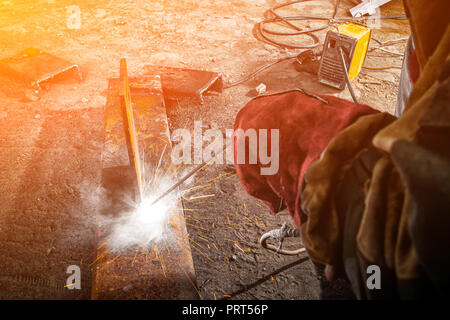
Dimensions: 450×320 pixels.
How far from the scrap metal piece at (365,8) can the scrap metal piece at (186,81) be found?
376 centimetres

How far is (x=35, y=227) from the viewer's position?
2.44m

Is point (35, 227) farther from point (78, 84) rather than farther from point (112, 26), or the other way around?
point (112, 26)

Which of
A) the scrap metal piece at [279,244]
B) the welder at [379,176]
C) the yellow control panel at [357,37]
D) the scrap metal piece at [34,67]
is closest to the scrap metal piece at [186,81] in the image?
the scrap metal piece at [34,67]

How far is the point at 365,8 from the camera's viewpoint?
6.14m

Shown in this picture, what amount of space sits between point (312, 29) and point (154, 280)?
5019 mm

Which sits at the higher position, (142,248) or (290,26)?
(290,26)

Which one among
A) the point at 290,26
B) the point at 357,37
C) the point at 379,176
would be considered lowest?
→ the point at 290,26

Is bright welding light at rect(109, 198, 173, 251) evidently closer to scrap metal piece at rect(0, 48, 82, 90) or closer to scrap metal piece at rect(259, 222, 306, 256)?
scrap metal piece at rect(259, 222, 306, 256)

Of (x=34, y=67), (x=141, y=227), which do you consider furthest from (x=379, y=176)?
(x=34, y=67)

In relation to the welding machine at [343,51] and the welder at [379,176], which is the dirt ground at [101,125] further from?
the welder at [379,176]

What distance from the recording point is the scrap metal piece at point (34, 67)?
3707 millimetres

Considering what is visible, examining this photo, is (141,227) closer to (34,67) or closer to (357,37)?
(34,67)

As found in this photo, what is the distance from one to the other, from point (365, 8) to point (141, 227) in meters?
6.18
